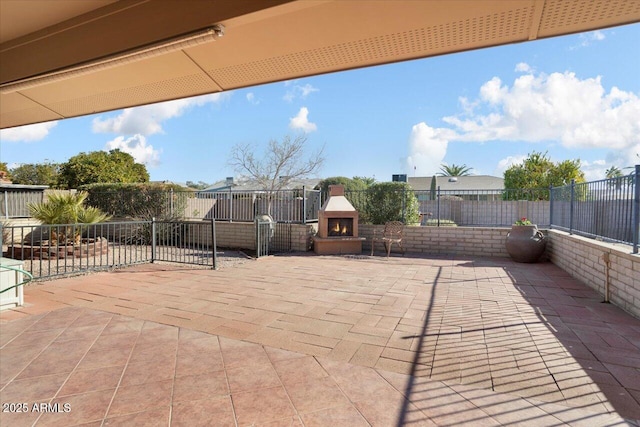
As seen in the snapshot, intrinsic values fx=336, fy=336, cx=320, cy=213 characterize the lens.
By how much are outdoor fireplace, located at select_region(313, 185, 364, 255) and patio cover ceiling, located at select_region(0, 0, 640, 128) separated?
524 cm

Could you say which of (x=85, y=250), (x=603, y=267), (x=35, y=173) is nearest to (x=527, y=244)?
(x=603, y=267)

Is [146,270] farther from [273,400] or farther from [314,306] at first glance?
[273,400]

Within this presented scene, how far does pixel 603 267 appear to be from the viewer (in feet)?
14.1

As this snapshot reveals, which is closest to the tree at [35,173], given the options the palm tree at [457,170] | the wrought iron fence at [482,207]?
the wrought iron fence at [482,207]

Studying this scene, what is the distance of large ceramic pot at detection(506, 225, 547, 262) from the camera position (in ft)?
22.4

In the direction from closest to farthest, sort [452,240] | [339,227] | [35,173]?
[452,240] < [339,227] < [35,173]

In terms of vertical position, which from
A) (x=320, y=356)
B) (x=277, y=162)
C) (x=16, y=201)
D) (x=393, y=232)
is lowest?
(x=320, y=356)

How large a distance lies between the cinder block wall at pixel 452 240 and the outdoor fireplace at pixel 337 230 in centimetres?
68

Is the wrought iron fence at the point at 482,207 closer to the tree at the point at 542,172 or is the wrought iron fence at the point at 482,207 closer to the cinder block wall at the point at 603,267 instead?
the cinder block wall at the point at 603,267

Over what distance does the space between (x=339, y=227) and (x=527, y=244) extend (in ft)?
13.5

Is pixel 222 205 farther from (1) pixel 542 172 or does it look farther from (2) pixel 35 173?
(2) pixel 35 173

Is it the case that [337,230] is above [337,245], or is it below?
above

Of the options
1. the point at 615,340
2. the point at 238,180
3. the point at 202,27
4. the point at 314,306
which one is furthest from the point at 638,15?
the point at 238,180

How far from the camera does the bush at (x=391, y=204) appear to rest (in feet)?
30.1
